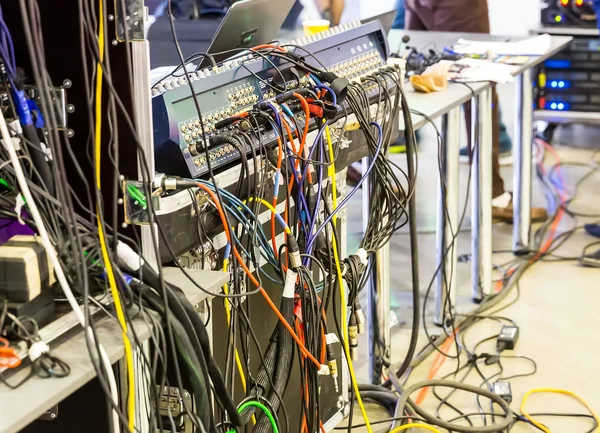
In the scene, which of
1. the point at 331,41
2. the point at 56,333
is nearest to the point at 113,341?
the point at 56,333

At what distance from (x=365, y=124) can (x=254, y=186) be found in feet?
1.23

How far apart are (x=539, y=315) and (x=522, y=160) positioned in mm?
754

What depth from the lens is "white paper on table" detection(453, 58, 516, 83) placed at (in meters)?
2.95

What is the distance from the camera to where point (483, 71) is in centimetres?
303

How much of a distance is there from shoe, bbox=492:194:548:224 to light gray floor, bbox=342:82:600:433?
0.05 meters

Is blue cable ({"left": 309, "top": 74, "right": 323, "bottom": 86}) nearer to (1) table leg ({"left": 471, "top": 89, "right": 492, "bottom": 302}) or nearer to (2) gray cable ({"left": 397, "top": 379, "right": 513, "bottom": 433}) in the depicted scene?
(2) gray cable ({"left": 397, "top": 379, "right": 513, "bottom": 433})

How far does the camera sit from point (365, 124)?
1811 millimetres

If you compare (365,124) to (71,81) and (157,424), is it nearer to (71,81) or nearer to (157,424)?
(71,81)

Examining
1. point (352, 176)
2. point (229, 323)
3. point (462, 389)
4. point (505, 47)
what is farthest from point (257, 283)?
point (352, 176)

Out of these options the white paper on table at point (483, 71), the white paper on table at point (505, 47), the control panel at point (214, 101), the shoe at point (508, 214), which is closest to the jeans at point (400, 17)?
the white paper on table at point (505, 47)

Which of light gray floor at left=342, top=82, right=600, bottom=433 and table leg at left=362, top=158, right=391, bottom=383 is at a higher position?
table leg at left=362, top=158, right=391, bottom=383

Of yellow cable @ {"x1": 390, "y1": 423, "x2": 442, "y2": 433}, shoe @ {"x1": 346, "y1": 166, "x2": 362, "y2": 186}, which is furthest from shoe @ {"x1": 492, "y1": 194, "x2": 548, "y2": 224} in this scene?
yellow cable @ {"x1": 390, "y1": 423, "x2": 442, "y2": 433}

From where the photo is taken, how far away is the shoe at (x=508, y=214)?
399cm

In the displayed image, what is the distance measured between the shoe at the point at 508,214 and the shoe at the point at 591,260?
1.61 feet
